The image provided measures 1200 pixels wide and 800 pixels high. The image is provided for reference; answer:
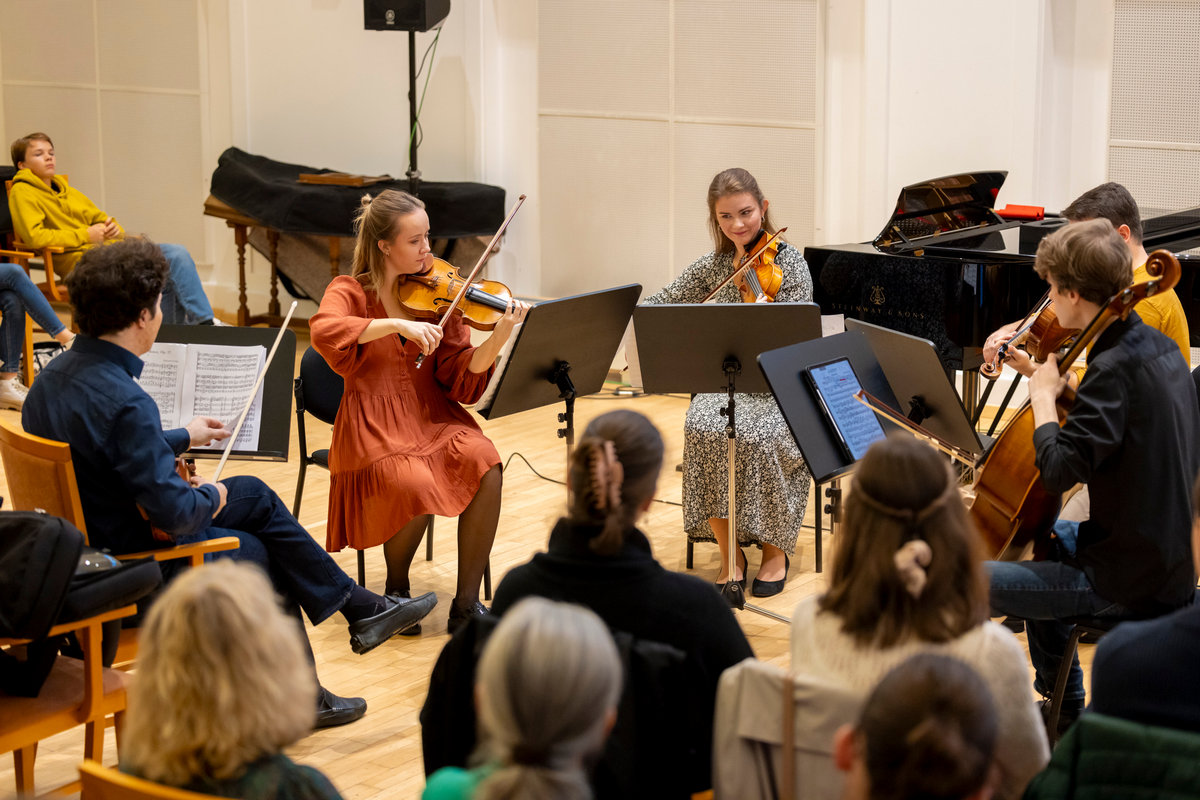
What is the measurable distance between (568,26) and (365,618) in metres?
4.52

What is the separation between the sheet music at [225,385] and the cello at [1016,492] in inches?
68.7

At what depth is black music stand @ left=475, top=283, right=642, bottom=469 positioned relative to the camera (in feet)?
10.9

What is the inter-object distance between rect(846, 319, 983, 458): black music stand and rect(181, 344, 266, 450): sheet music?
1.54 meters

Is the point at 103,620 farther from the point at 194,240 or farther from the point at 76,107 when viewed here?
the point at 76,107

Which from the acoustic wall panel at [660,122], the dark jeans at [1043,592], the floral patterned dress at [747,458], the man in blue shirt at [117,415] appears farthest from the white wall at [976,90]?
the man in blue shirt at [117,415]

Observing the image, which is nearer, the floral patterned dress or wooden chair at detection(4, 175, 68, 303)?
the floral patterned dress

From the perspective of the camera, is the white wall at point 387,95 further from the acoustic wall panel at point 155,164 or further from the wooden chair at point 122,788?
the wooden chair at point 122,788

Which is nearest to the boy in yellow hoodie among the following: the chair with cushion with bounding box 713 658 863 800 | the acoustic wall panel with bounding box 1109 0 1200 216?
the acoustic wall panel with bounding box 1109 0 1200 216

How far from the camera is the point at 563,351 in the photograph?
3.46 metres

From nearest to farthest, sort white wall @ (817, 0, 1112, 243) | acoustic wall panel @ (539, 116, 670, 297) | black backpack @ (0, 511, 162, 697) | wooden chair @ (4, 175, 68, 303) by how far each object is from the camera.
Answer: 1. black backpack @ (0, 511, 162, 697)
2. white wall @ (817, 0, 1112, 243)
3. wooden chair @ (4, 175, 68, 303)
4. acoustic wall panel @ (539, 116, 670, 297)

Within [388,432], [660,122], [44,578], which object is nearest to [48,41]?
[660,122]

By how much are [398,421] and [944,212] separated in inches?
95.7

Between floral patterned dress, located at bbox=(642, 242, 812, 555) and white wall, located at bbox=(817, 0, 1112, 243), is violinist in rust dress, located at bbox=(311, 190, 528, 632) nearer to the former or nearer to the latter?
floral patterned dress, located at bbox=(642, 242, 812, 555)

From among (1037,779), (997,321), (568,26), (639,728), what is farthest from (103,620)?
(568,26)
